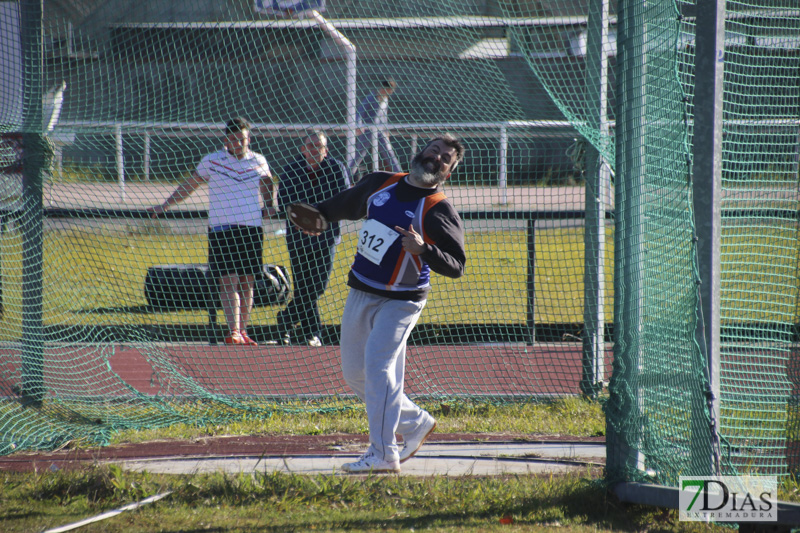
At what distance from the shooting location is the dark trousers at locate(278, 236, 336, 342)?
713 centimetres

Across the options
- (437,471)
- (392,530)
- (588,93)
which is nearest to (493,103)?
(588,93)

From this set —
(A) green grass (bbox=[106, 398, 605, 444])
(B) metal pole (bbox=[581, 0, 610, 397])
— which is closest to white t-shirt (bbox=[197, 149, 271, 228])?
(A) green grass (bbox=[106, 398, 605, 444])

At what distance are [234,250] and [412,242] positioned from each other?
146 inches

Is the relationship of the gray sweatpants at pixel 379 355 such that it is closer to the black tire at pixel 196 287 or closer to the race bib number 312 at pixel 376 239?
the race bib number 312 at pixel 376 239

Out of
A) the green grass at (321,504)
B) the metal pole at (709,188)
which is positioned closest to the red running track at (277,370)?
the green grass at (321,504)

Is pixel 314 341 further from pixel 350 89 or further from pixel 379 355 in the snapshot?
pixel 379 355

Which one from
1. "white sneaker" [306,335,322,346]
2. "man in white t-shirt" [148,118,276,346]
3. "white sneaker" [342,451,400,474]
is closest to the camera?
"white sneaker" [342,451,400,474]

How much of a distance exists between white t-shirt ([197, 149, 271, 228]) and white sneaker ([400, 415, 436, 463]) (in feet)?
10.4

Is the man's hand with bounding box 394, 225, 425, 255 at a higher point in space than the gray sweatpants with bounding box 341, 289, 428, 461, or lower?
higher

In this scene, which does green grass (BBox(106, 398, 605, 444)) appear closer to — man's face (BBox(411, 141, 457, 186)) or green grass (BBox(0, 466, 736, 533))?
green grass (BBox(0, 466, 736, 533))

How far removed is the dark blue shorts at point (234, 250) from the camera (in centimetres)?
683

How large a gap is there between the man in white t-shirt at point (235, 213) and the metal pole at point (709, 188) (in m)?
4.06

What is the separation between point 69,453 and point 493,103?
439cm

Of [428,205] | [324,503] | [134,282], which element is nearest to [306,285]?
[134,282]
